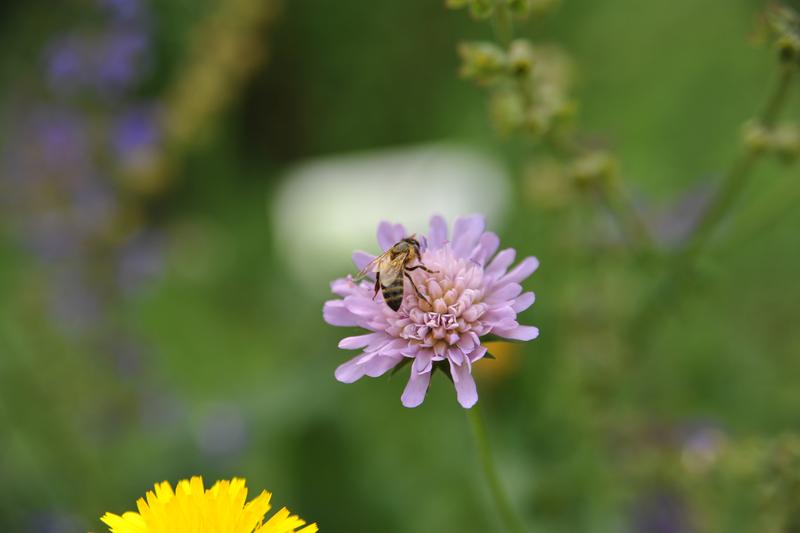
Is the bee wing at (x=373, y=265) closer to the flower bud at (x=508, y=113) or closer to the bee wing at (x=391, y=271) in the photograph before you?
the bee wing at (x=391, y=271)

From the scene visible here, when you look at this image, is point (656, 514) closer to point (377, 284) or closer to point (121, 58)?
point (377, 284)

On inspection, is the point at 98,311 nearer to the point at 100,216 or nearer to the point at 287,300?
the point at 100,216

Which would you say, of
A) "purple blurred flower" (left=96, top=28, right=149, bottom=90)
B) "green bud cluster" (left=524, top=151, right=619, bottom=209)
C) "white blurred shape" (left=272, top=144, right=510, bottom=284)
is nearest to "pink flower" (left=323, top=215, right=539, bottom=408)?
"green bud cluster" (left=524, top=151, right=619, bottom=209)

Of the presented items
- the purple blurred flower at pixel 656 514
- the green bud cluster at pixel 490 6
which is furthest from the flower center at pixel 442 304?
the purple blurred flower at pixel 656 514

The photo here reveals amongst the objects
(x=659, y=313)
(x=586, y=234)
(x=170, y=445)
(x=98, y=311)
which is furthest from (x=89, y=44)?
(x=659, y=313)

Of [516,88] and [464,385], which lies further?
[516,88]

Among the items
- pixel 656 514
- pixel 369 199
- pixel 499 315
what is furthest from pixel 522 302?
pixel 369 199
